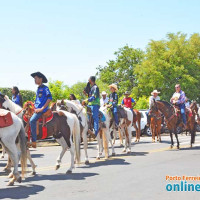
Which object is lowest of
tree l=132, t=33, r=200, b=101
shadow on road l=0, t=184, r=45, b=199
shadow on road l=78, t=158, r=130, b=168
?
shadow on road l=0, t=184, r=45, b=199

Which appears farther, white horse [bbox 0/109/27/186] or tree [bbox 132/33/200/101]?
tree [bbox 132/33/200/101]

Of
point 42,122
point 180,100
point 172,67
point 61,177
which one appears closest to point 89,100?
point 42,122

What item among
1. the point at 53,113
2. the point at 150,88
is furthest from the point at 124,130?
the point at 150,88

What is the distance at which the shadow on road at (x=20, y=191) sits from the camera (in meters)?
7.50

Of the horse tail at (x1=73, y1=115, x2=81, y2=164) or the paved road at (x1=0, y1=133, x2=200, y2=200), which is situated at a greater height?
the horse tail at (x1=73, y1=115, x2=81, y2=164)

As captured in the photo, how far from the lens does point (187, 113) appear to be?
18094 millimetres

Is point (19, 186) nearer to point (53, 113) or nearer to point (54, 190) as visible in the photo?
point (54, 190)

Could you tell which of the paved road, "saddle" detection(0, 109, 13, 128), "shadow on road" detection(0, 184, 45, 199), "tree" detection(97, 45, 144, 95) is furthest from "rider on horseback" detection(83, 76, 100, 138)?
"tree" detection(97, 45, 144, 95)

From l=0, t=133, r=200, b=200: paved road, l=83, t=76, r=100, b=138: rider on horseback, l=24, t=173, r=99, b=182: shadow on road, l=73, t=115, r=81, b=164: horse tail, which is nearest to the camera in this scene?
l=0, t=133, r=200, b=200: paved road

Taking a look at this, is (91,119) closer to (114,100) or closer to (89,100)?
(89,100)

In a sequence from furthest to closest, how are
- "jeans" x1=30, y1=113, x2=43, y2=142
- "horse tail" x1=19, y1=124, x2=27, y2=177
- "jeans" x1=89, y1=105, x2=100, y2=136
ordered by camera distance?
1. "jeans" x1=89, y1=105, x2=100, y2=136
2. "jeans" x1=30, y1=113, x2=43, y2=142
3. "horse tail" x1=19, y1=124, x2=27, y2=177

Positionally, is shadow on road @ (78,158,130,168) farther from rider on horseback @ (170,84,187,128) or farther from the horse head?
rider on horseback @ (170,84,187,128)

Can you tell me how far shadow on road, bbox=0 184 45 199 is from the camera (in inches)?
295

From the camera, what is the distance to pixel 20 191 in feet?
26.2
